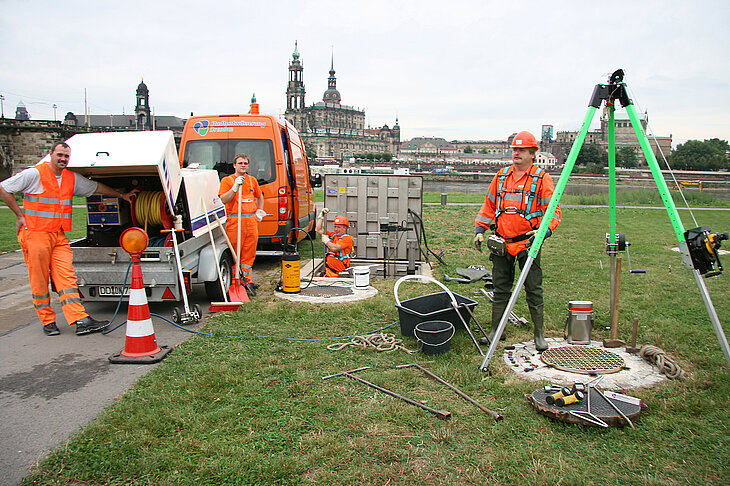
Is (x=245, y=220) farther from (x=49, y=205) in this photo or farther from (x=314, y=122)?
(x=314, y=122)

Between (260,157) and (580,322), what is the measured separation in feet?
21.6

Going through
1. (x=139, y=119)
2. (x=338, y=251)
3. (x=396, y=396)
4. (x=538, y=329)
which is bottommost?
(x=396, y=396)

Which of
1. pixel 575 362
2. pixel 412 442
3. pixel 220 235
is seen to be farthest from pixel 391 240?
pixel 412 442

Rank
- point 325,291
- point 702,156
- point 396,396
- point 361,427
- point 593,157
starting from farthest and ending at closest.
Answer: point 593,157
point 702,156
point 325,291
point 396,396
point 361,427

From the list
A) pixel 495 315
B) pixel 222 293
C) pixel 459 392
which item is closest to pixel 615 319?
pixel 495 315

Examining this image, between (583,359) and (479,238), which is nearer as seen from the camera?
(583,359)

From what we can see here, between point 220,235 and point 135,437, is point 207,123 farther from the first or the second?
point 135,437

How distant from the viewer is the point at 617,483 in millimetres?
2896

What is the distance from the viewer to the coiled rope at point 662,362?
14.3 ft

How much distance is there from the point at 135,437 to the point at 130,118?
152045mm

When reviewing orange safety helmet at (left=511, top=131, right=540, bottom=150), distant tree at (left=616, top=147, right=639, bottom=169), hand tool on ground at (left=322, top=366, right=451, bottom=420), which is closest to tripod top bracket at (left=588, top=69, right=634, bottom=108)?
orange safety helmet at (left=511, top=131, right=540, bottom=150)

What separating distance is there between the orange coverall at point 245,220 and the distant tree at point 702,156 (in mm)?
119482

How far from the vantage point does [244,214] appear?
7637mm

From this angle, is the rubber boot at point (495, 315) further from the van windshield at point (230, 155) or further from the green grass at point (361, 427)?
the van windshield at point (230, 155)
